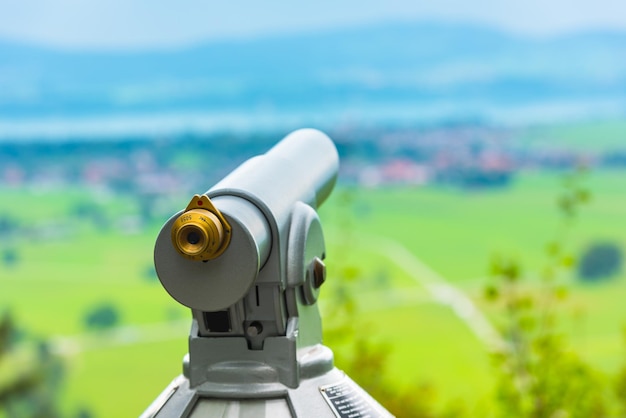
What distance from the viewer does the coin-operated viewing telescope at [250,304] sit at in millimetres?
1176

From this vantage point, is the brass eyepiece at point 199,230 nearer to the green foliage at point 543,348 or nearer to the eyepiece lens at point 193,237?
the eyepiece lens at point 193,237

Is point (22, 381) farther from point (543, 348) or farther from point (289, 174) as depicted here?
point (289, 174)

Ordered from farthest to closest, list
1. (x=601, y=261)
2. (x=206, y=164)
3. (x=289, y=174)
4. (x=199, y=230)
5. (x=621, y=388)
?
(x=601, y=261)
(x=206, y=164)
(x=621, y=388)
(x=289, y=174)
(x=199, y=230)

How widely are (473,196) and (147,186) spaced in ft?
7.16

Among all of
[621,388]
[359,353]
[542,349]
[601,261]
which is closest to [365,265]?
[601,261]

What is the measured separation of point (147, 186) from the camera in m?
7.14

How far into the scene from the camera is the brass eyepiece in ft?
3.73

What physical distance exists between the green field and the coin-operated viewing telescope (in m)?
4.38

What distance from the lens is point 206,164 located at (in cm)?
632

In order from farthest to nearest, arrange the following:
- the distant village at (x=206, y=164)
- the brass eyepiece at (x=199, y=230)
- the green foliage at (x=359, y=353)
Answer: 1. the distant village at (x=206, y=164)
2. the green foliage at (x=359, y=353)
3. the brass eyepiece at (x=199, y=230)

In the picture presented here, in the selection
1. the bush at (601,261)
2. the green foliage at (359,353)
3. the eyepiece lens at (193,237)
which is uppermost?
the eyepiece lens at (193,237)

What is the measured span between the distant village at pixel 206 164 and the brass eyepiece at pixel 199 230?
5.20 m

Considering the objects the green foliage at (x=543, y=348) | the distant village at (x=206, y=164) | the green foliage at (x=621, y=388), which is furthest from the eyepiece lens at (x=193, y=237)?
the distant village at (x=206, y=164)

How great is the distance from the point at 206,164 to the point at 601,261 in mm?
2490
